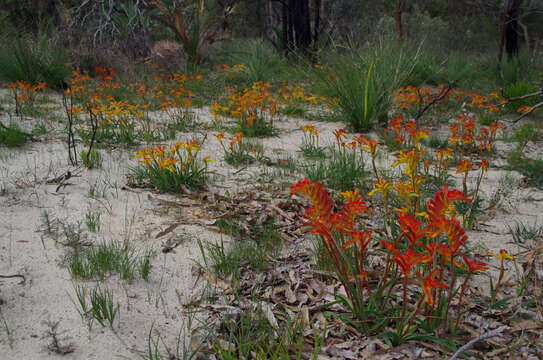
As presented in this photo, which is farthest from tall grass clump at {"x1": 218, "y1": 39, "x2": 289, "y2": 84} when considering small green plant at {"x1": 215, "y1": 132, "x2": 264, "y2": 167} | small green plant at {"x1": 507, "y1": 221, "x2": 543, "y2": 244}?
small green plant at {"x1": 507, "y1": 221, "x2": 543, "y2": 244}

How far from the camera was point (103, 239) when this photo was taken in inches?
92.7

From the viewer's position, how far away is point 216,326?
1.69 meters

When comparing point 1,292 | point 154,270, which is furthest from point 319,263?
point 1,292

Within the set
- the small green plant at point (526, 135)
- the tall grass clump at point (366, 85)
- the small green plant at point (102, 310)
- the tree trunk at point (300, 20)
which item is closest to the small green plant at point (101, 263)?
the small green plant at point (102, 310)

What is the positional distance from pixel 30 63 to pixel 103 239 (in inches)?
241

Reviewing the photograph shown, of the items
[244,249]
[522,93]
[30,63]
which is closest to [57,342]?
[244,249]

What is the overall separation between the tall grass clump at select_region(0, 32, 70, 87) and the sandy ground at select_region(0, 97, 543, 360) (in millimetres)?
3649

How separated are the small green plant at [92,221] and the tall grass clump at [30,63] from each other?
5390 millimetres

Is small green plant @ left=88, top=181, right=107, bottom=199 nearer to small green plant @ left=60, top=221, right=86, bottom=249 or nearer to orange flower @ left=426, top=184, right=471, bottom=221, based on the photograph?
small green plant @ left=60, top=221, right=86, bottom=249

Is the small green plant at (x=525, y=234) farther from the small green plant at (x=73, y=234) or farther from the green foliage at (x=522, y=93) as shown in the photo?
the green foliage at (x=522, y=93)

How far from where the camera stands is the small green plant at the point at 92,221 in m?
2.44

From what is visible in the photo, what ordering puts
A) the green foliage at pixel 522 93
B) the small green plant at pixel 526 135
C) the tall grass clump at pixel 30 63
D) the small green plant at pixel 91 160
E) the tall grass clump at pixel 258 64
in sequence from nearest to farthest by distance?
1. the small green plant at pixel 91 160
2. the small green plant at pixel 526 135
3. the green foliage at pixel 522 93
4. the tall grass clump at pixel 30 63
5. the tall grass clump at pixel 258 64

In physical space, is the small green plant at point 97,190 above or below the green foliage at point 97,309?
above

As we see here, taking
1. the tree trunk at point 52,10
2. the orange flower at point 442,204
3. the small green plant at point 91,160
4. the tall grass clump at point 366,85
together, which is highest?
the tree trunk at point 52,10
